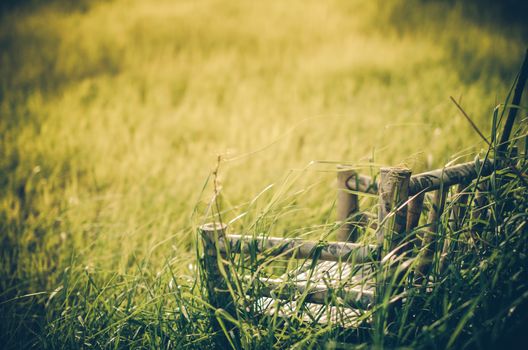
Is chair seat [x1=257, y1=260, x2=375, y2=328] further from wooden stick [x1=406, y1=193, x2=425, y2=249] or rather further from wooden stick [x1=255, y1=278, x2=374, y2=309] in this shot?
wooden stick [x1=406, y1=193, x2=425, y2=249]

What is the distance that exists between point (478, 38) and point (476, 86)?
4.79ft

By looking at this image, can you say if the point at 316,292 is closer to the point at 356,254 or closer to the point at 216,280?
the point at 356,254

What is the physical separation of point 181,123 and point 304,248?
2473 mm

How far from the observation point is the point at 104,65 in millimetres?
4316

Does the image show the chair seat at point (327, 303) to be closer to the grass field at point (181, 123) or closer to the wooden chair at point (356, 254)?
the wooden chair at point (356, 254)

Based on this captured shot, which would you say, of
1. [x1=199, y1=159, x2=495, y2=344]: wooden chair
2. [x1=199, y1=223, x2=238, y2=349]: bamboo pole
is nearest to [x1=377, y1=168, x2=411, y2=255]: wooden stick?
[x1=199, y1=159, x2=495, y2=344]: wooden chair

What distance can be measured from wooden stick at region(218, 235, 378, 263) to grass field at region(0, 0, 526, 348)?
67mm

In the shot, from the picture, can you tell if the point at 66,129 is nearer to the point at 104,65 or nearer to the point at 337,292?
the point at 104,65

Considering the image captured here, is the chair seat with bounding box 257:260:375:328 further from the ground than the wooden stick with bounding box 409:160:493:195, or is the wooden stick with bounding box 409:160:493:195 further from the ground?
the wooden stick with bounding box 409:160:493:195

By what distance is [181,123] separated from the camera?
3.32 meters

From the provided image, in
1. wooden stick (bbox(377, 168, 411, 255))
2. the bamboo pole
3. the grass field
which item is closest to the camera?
wooden stick (bbox(377, 168, 411, 255))

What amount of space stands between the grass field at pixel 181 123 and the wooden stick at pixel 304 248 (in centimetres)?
7

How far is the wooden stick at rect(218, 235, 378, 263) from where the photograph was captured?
1006mm

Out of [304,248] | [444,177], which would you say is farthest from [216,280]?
[444,177]
